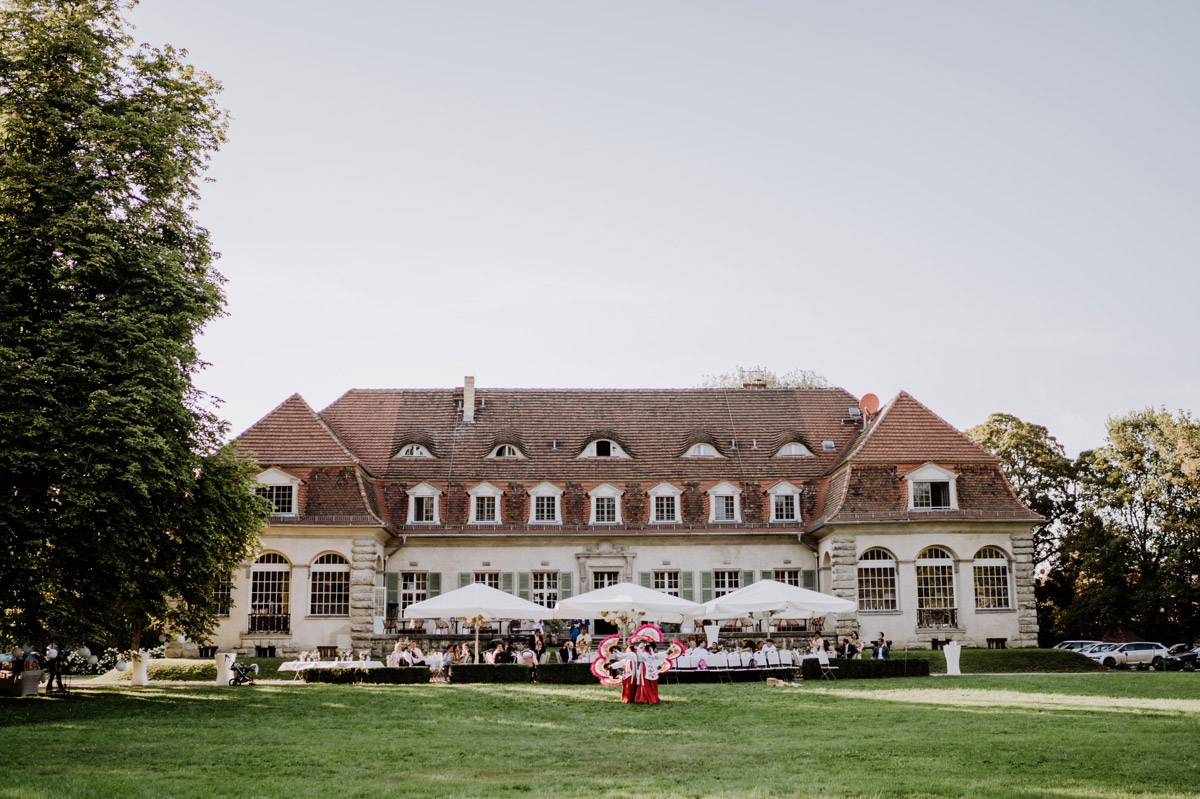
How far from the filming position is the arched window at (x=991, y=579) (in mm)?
35875

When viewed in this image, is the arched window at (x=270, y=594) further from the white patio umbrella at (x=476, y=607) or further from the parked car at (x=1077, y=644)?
the parked car at (x=1077, y=644)

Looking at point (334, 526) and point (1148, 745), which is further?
point (334, 526)

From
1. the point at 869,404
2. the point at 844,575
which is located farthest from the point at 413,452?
the point at 869,404

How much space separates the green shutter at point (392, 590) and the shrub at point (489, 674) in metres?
12.2

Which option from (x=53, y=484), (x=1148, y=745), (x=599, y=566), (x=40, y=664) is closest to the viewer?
(x=1148, y=745)

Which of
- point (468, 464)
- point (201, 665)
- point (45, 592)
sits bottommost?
point (201, 665)

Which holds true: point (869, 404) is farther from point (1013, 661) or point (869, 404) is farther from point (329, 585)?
point (329, 585)

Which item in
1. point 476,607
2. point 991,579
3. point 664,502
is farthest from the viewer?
point 664,502

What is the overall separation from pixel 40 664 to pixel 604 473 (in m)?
19.1

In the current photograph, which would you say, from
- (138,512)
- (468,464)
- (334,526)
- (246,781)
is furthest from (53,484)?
(468,464)

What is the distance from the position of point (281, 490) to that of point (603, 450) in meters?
11.7

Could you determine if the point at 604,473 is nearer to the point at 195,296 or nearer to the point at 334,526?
the point at 334,526

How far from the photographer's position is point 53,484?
1927cm

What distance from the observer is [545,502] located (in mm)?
38750
